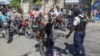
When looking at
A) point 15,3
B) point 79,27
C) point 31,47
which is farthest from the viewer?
point 15,3

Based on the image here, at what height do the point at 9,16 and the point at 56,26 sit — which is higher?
the point at 9,16

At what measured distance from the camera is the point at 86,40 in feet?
52.4

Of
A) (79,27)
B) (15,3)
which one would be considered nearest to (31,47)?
(79,27)

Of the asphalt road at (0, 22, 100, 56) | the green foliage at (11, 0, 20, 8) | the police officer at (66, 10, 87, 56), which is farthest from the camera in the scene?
the green foliage at (11, 0, 20, 8)

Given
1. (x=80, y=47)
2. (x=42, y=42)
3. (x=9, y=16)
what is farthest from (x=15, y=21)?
(x=80, y=47)

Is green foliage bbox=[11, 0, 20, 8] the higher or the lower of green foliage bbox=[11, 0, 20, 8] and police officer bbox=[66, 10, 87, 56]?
the lower

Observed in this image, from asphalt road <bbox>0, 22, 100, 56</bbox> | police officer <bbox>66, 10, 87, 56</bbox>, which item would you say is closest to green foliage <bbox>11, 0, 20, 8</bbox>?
asphalt road <bbox>0, 22, 100, 56</bbox>

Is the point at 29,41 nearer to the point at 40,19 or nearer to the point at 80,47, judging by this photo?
the point at 40,19

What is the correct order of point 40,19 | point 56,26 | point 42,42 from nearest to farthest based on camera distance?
point 42,42 < point 40,19 < point 56,26

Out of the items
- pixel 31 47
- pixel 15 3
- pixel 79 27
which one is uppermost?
pixel 79 27

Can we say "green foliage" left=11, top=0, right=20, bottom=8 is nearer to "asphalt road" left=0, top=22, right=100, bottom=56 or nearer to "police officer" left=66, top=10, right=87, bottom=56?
"asphalt road" left=0, top=22, right=100, bottom=56

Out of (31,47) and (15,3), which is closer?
(31,47)

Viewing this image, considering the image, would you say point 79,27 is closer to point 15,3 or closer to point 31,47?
point 31,47

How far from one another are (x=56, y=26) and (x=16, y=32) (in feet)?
14.1
